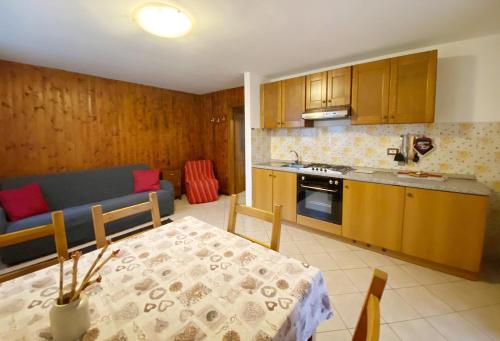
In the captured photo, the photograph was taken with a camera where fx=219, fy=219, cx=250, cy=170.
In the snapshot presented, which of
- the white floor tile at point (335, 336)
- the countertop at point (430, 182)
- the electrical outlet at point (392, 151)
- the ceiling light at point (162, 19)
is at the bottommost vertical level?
the white floor tile at point (335, 336)

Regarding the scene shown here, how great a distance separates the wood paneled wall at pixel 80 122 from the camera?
112 inches

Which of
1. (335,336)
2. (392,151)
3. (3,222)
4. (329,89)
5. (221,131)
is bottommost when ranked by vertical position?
(335,336)

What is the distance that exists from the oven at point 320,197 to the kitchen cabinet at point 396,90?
84 centimetres

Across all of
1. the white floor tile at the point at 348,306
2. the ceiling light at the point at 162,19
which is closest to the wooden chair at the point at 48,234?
the ceiling light at the point at 162,19

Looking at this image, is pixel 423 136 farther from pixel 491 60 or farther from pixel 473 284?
pixel 473 284

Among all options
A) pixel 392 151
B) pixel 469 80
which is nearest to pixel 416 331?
pixel 392 151

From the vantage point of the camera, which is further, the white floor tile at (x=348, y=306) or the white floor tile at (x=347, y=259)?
the white floor tile at (x=347, y=259)

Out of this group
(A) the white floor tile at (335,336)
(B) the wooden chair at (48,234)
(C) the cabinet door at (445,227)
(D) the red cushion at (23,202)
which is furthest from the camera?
(D) the red cushion at (23,202)

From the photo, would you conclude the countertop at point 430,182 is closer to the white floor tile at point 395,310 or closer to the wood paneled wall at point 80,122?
the white floor tile at point 395,310

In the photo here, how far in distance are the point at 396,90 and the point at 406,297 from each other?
2054 mm

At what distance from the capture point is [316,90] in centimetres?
296

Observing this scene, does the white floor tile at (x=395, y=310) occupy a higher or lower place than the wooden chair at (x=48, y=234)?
lower

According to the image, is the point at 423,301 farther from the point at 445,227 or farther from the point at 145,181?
the point at 145,181

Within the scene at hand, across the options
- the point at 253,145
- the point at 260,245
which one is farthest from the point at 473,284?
the point at 253,145
